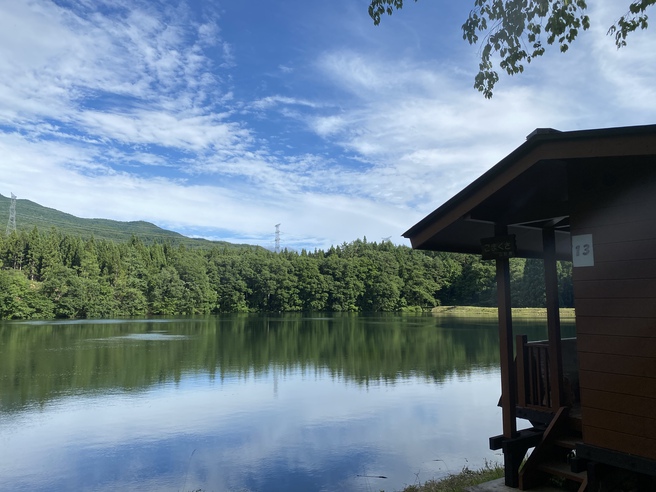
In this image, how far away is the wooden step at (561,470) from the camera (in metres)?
3.88

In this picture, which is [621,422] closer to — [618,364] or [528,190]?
[618,364]

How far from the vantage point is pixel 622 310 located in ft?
11.1

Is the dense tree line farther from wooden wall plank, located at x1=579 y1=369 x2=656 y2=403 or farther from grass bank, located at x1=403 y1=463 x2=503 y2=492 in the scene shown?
wooden wall plank, located at x1=579 y1=369 x2=656 y2=403

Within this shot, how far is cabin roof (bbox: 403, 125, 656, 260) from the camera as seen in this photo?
325 centimetres

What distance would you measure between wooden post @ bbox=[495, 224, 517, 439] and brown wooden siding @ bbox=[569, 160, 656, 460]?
0.83 m

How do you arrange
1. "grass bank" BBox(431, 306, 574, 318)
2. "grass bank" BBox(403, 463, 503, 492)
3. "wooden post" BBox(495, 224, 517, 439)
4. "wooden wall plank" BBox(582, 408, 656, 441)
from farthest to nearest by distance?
"grass bank" BBox(431, 306, 574, 318), "grass bank" BBox(403, 463, 503, 492), "wooden post" BBox(495, 224, 517, 439), "wooden wall plank" BBox(582, 408, 656, 441)

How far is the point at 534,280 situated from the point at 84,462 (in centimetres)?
5204

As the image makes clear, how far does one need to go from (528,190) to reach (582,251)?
0.84 m

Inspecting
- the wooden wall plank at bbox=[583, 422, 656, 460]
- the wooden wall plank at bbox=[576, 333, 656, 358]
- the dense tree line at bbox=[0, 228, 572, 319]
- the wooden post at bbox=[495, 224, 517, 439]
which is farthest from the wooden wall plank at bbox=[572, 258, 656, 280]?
the dense tree line at bbox=[0, 228, 572, 319]

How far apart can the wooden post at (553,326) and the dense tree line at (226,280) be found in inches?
1775

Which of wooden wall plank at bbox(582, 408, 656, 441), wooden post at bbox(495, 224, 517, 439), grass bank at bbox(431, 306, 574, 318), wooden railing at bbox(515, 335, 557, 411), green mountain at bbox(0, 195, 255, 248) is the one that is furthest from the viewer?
green mountain at bbox(0, 195, 255, 248)

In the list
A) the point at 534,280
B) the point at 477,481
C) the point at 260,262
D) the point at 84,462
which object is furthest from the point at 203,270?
the point at 477,481

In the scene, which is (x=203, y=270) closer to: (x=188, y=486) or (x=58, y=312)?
(x=58, y=312)

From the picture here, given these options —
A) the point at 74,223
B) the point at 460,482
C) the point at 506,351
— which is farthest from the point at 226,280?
the point at 74,223
